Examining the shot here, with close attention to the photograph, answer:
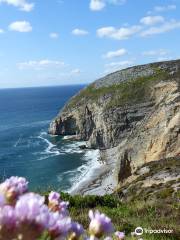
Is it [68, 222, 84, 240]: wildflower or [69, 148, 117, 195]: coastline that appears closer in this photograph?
[68, 222, 84, 240]: wildflower

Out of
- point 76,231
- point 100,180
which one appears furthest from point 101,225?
point 100,180

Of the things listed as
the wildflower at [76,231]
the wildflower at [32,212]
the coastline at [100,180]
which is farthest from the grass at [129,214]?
the coastline at [100,180]

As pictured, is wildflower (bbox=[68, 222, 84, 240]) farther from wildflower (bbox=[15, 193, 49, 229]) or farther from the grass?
the grass

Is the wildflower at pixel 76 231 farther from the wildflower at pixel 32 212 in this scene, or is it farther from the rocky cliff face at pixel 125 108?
the rocky cliff face at pixel 125 108

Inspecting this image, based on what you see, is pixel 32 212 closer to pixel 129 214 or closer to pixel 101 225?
pixel 101 225

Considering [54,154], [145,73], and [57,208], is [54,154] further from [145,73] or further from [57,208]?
[57,208]

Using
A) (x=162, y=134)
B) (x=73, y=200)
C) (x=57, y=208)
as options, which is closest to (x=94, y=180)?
(x=162, y=134)

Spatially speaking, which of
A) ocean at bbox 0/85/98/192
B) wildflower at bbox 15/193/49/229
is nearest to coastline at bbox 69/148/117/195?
ocean at bbox 0/85/98/192
